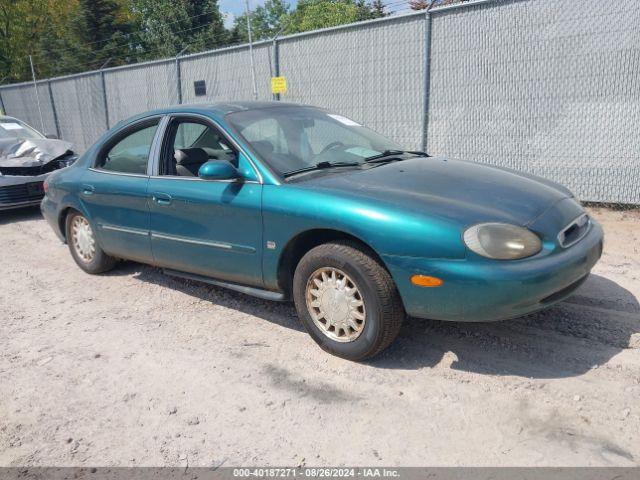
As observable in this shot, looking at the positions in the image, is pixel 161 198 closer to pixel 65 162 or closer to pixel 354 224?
pixel 354 224

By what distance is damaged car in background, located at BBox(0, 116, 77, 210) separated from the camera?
7.97 m

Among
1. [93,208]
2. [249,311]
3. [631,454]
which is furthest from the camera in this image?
[93,208]

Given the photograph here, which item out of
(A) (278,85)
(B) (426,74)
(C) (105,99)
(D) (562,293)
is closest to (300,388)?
(D) (562,293)

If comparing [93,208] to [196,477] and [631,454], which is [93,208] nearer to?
[196,477]

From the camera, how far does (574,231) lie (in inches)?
130

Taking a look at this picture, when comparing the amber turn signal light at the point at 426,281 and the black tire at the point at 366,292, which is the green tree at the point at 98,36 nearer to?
the black tire at the point at 366,292

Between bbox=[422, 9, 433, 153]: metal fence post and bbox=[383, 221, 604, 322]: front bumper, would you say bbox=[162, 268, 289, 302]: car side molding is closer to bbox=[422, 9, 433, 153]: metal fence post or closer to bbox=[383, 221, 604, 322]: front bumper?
bbox=[383, 221, 604, 322]: front bumper

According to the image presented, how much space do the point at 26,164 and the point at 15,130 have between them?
174 cm

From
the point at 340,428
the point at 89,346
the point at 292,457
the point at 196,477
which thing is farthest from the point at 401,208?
the point at 89,346

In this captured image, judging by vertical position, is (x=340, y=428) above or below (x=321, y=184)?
below

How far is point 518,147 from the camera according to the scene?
702 cm

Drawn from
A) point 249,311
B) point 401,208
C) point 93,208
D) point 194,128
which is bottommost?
point 249,311

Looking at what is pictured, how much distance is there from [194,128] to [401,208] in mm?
2086

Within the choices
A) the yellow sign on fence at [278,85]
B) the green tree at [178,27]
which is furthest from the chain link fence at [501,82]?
the green tree at [178,27]
